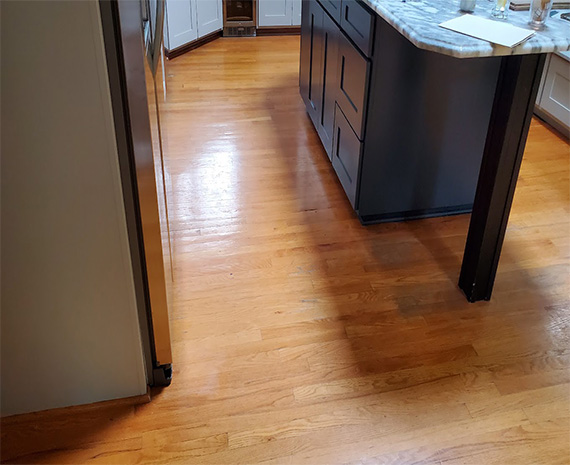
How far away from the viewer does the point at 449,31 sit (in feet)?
5.24

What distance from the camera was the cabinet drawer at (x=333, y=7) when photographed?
7.72ft

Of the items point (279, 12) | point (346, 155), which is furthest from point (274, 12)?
point (346, 155)

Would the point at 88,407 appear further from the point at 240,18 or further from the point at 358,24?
the point at 240,18

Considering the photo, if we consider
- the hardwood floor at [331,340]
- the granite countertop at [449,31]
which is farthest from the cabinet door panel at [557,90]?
the granite countertop at [449,31]

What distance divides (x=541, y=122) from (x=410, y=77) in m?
1.60

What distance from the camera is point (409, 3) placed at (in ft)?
6.14

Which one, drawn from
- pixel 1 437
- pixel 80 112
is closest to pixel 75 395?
pixel 1 437

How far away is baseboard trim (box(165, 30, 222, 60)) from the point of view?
13.4ft

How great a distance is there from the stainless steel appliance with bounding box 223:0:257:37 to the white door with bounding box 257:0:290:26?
6 centimetres

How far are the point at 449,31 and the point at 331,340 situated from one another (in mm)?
990

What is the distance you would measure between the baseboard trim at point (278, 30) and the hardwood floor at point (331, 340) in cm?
221

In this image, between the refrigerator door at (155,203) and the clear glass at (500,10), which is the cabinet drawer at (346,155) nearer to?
the clear glass at (500,10)

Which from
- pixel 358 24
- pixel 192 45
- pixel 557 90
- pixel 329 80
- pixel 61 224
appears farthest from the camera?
pixel 192 45

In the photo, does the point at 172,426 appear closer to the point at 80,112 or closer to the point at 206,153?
the point at 80,112
